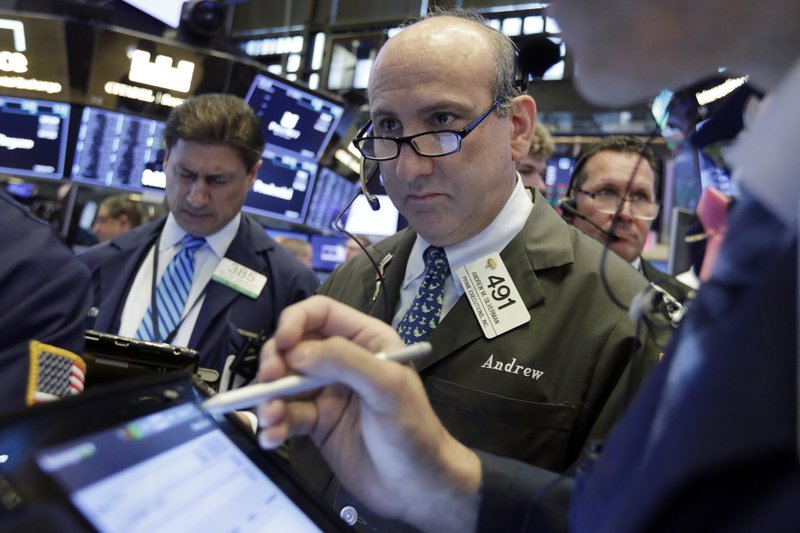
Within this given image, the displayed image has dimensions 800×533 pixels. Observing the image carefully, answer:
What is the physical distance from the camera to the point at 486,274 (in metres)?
1.38

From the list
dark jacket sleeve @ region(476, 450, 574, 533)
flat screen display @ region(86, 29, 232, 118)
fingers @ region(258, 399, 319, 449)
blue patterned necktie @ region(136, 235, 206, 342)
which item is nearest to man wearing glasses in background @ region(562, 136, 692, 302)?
blue patterned necktie @ region(136, 235, 206, 342)

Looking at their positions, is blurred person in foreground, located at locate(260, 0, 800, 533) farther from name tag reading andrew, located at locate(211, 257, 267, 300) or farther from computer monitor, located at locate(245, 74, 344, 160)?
computer monitor, located at locate(245, 74, 344, 160)

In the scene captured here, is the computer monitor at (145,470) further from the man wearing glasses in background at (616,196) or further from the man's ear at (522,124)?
the man wearing glasses in background at (616,196)

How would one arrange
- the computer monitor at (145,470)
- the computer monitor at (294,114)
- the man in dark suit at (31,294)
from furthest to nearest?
the computer monitor at (294,114), the man in dark suit at (31,294), the computer monitor at (145,470)

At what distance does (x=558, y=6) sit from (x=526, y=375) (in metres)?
0.74

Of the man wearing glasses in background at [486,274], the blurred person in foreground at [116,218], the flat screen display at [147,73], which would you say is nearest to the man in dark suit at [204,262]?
the man wearing glasses in background at [486,274]

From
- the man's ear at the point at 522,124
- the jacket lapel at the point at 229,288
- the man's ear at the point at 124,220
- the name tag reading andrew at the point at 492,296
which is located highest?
the man's ear at the point at 522,124

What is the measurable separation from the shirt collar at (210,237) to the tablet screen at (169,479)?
1.87m

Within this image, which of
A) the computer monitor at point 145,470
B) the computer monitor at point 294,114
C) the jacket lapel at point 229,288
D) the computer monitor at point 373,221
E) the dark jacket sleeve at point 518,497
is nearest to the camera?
the computer monitor at point 145,470

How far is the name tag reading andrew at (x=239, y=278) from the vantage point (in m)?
2.43

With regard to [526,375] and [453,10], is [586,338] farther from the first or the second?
[453,10]

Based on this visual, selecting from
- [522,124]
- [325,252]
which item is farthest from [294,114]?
[522,124]

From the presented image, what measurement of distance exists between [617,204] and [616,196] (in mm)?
95

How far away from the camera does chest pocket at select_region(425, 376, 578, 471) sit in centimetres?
119
